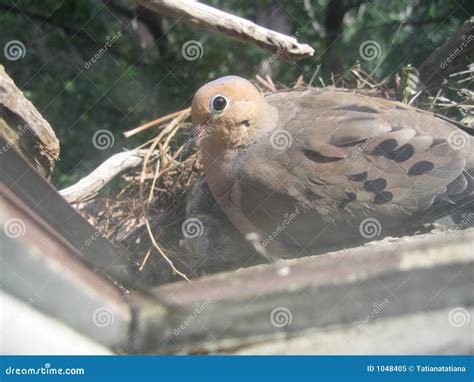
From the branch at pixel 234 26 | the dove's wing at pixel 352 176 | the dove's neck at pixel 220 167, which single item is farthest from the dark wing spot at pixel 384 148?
the dove's neck at pixel 220 167

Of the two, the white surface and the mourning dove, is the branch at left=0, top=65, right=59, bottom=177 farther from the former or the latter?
the mourning dove

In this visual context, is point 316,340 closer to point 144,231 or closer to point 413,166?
point 413,166

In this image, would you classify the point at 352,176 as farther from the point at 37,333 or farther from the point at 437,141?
the point at 37,333

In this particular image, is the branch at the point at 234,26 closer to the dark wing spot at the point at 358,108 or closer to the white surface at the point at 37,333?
the dark wing spot at the point at 358,108

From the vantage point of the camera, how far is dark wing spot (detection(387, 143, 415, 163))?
2.34 m

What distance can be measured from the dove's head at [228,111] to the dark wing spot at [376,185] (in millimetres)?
495

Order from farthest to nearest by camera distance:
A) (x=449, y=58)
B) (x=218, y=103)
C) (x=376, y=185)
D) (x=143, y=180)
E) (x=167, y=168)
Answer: (x=449, y=58) → (x=167, y=168) → (x=143, y=180) → (x=218, y=103) → (x=376, y=185)

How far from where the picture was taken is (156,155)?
9.61ft

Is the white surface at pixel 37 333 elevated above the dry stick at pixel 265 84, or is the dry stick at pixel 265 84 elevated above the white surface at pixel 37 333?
the dry stick at pixel 265 84

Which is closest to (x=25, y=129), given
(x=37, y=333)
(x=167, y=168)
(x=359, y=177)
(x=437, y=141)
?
(x=37, y=333)

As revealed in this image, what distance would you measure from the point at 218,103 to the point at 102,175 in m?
0.70

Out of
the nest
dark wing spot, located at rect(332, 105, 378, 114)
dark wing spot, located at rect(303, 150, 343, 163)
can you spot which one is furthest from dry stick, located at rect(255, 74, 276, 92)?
dark wing spot, located at rect(303, 150, 343, 163)

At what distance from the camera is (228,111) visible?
249cm

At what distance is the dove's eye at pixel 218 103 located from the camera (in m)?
2.42
